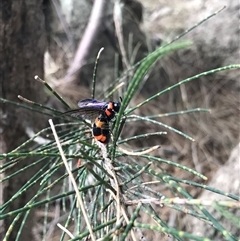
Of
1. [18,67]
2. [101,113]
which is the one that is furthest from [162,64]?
[101,113]

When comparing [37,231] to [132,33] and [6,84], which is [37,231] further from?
[132,33]

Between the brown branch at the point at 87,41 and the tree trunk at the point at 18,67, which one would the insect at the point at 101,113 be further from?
the brown branch at the point at 87,41

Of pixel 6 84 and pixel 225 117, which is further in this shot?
pixel 225 117

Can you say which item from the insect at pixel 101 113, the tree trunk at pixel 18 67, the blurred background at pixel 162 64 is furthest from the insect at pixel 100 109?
the blurred background at pixel 162 64

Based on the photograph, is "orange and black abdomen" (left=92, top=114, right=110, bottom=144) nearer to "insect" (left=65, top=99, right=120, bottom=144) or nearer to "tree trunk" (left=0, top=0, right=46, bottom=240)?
"insect" (left=65, top=99, right=120, bottom=144)

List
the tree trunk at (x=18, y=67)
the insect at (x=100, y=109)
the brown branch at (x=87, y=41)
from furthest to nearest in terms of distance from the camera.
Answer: the brown branch at (x=87, y=41)
the tree trunk at (x=18, y=67)
the insect at (x=100, y=109)

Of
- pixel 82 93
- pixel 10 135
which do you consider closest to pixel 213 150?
pixel 82 93

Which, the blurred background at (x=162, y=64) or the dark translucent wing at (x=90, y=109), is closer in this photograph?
the dark translucent wing at (x=90, y=109)

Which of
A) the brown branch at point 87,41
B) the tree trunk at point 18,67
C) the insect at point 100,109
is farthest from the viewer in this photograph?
the brown branch at point 87,41

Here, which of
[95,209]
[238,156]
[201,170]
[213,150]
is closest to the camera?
[95,209]
